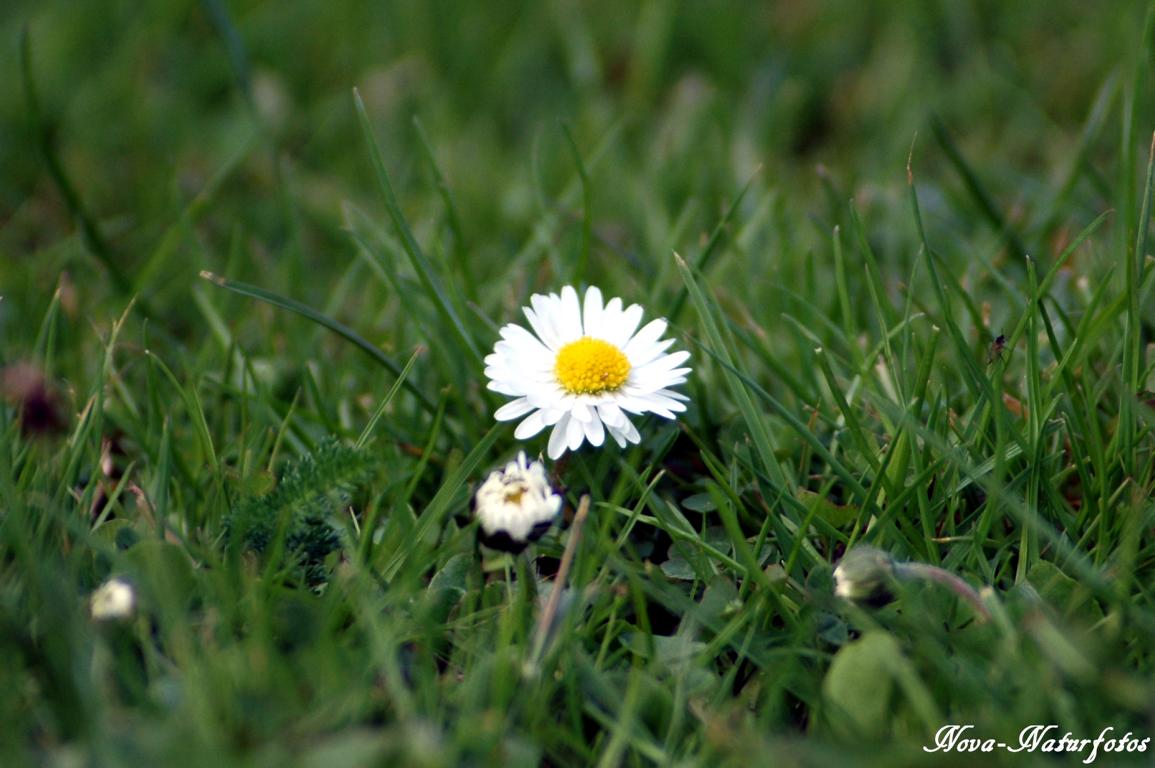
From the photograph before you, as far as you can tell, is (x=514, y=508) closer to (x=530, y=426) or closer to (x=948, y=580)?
(x=530, y=426)

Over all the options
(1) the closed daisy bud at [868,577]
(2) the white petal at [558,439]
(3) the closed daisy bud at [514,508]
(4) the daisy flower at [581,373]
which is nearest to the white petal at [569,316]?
(4) the daisy flower at [581,373]

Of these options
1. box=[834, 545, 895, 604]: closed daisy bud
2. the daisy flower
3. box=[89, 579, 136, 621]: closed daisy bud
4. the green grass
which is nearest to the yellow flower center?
the daisy flower

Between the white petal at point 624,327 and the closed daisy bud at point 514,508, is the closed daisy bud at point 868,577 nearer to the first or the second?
the closed daisy bud at point 514,508

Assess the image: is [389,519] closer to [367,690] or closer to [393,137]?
[367,690]

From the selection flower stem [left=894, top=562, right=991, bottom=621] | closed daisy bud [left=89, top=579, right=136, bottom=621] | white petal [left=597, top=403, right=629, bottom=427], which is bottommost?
flower stem [left=894, top=562, right=991, bottom=621]

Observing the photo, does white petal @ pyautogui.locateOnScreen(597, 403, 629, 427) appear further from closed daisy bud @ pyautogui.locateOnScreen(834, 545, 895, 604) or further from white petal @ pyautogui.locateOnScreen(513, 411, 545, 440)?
closed daisy bud @ pyautogui.locateOnScreen(834, 545, 895, 604)

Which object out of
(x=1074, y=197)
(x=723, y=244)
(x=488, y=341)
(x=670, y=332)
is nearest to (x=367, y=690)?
(x=488, y=341)
